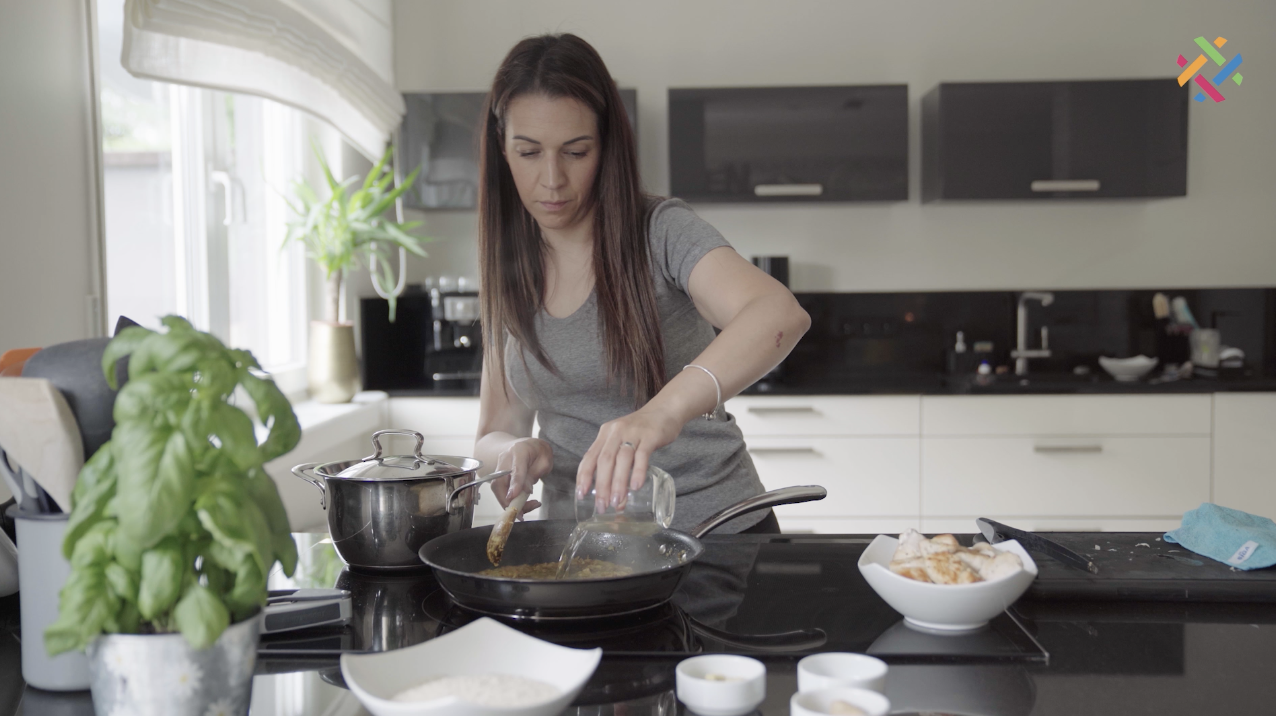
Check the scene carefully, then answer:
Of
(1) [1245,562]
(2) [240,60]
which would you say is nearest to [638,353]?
(1) [1245,562]

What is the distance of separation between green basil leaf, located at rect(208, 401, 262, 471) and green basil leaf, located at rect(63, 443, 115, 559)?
7cm

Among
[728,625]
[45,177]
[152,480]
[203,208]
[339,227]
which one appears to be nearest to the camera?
[152,480]

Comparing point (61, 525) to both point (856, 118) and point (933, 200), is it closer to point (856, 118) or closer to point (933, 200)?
point (856, 118)

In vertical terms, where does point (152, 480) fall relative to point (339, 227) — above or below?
below

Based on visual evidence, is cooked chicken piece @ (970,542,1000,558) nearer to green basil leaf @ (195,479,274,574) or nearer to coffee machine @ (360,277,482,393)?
green basil leaf @ (195,479,274,574)

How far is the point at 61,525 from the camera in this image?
76cm

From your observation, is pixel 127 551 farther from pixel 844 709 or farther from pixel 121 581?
pixel 844 709

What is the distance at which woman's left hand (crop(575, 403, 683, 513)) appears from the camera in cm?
101

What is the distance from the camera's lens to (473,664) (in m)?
0.76

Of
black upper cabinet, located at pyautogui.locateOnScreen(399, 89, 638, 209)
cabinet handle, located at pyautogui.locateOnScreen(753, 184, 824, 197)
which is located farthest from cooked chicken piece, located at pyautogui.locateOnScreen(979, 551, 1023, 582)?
black upper cabinet, located at pyautogui.locateOnScreen(399, 89, 638, 209)

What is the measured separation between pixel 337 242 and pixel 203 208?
42cm

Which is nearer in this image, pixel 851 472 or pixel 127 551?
pixel 127 551

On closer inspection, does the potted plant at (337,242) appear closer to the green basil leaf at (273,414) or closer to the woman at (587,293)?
the woman at (587,293)

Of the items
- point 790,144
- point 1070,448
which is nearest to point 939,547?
point 1070,448
